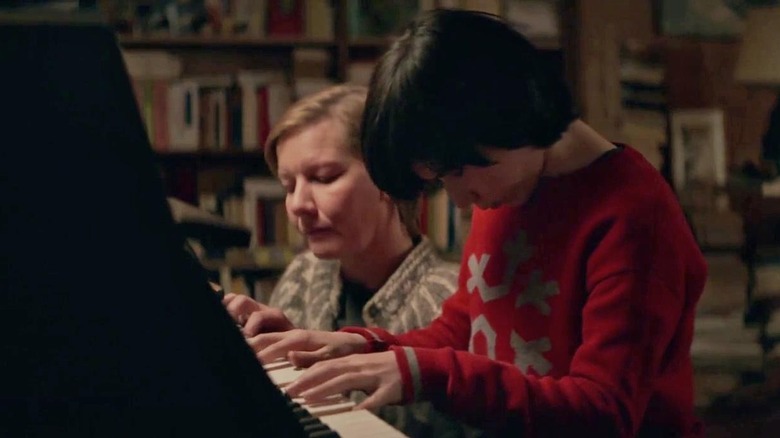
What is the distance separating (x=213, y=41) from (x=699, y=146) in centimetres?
140

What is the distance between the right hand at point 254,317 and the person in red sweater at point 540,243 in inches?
3.0

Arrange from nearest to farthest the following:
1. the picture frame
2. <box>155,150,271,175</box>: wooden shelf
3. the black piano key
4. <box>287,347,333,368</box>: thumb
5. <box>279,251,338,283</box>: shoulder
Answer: the black piano key, <box>287,347,333,368</box>: thumb, <box>279,251,338,283</box>: shoulder, the picture frame, <box>155,150,271,175</box>: wooden shelf

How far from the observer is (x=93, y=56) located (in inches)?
20.1

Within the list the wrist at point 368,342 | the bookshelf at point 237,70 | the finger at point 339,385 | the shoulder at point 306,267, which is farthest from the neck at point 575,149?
the bookshelf at point 237,70

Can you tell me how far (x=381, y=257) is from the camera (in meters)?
1.39

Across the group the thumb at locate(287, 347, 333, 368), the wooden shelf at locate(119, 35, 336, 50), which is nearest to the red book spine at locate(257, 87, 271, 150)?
the wooden shelf at locate(119, 35, 336, 50)

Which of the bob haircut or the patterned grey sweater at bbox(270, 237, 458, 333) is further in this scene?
the patterned grey sweater at bbox(270, 237, 458, 333)

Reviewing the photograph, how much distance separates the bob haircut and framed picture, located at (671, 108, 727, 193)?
1713 millimetres

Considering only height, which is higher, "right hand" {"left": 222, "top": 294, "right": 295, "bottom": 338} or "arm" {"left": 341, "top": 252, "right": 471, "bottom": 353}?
"right hand" {"left": 222, "top": 294, "right": 295, "bottom": 338}

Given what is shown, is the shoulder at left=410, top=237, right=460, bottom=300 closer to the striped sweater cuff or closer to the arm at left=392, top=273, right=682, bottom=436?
the arm at left=392, top=273, right=682, bottom=436

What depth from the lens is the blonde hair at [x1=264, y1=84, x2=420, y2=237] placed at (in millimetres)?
1319

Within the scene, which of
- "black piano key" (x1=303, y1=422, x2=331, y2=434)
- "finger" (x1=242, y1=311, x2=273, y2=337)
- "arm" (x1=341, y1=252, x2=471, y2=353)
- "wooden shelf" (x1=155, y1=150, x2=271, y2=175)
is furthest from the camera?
"wooden shelf" (x1=155, y1=150, x2=271, y2=175)

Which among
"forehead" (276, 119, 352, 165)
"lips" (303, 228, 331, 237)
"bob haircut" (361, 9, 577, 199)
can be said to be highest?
"bob haircut" (361, 9, 577, 199)

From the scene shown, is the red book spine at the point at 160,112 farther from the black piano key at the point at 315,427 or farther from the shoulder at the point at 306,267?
the black piano key at the point at 315,427
